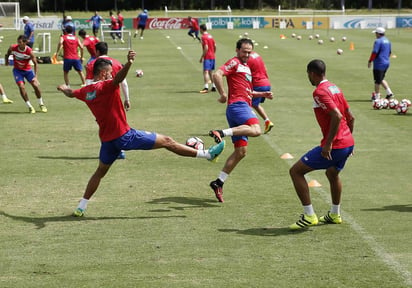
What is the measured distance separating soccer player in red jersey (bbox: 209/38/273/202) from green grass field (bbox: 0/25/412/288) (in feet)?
1.66

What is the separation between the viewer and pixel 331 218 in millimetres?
10359

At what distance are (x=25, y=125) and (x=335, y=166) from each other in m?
11.9

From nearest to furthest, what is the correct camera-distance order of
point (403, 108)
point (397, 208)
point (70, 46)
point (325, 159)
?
point (325, 159)
point (397, 208)
point (403, 108)
point (70, 46)

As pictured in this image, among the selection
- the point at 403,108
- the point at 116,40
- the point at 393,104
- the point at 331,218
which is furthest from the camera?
the point at 116,40

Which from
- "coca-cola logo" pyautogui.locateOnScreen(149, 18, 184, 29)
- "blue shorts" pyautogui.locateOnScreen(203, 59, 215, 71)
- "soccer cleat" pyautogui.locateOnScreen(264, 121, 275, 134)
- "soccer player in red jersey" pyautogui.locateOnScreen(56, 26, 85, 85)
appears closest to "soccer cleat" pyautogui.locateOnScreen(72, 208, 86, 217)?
"soccer cleat" pyautogui.locateOnScreen(264, 121, 275, 134)

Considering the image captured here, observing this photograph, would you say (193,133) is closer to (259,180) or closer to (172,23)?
(259,180)

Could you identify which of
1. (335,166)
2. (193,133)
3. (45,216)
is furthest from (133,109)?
(335,166)

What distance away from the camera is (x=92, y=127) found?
19.5 metres

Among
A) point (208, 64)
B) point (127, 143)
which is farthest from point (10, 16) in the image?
point (127, 143)

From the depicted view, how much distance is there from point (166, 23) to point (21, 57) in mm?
54785

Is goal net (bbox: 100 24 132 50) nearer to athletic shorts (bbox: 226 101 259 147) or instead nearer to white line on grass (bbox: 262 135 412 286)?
athletic shorts (bbox: 226 101 259 147)

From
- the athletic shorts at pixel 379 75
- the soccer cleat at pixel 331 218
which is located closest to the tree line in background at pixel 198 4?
the athletic shorts at pixel 379 75

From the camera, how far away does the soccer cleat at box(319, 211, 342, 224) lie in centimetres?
1034

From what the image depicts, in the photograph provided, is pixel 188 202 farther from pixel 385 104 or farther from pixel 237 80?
pixel 385 104
